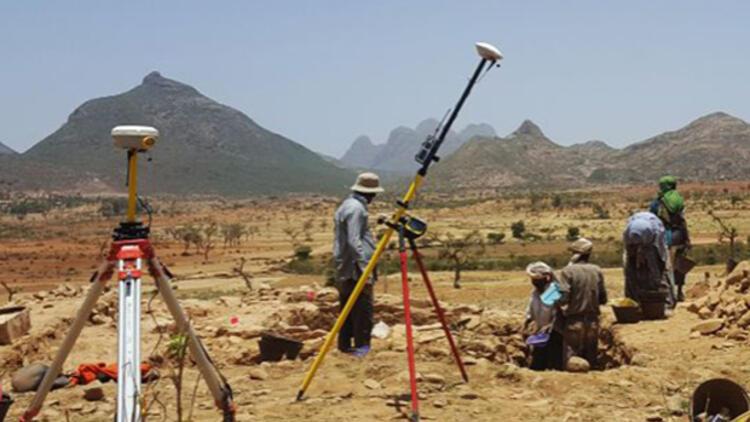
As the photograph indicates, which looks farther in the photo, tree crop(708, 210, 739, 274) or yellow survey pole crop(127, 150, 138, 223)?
tree crop(708, 210, 739, 274)

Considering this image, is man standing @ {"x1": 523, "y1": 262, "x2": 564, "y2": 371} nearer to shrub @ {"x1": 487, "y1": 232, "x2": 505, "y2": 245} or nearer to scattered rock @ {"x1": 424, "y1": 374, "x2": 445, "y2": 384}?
scattered rock @ {"x1": 424, "y1": 374, "x2": 445, "y2": 384}

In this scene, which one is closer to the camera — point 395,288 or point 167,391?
point 167,391

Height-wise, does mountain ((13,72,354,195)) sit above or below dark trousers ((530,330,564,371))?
above

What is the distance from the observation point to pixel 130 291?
3.88 metres

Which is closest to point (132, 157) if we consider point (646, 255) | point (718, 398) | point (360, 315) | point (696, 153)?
point (360, 315)

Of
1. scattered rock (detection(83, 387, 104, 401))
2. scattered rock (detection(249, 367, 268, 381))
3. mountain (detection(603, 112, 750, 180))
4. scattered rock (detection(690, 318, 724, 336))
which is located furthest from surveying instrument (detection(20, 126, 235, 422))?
mountain (detection(603, 112, 750, 180))

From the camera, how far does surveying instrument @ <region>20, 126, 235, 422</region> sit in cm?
367

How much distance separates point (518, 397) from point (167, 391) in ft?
8.94

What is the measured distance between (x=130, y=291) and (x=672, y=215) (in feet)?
28.3

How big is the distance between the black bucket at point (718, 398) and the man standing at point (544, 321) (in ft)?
7.86

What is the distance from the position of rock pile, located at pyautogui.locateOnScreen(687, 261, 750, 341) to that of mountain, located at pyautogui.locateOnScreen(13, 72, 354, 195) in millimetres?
110606

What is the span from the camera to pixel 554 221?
161 ft

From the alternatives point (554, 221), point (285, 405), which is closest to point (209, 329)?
point (285, 405)

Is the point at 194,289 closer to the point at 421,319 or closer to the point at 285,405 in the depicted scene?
the point at 421,319
